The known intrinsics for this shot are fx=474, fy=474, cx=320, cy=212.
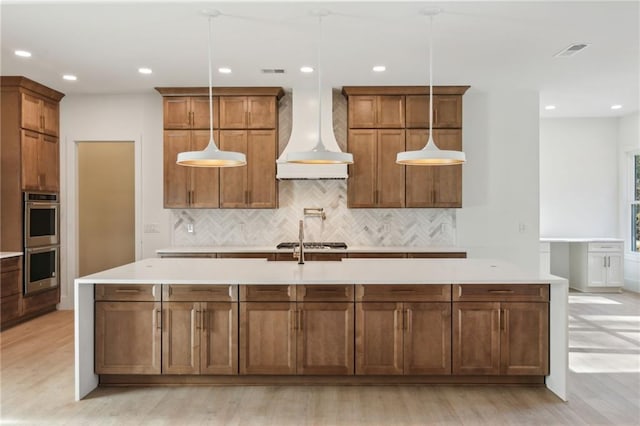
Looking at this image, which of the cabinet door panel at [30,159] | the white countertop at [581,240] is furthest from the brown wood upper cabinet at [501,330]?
the cabinet door panel at [30,159]

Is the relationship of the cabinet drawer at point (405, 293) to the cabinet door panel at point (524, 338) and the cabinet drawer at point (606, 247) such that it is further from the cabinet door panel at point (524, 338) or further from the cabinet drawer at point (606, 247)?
the cabinet drawer at point (606, 247)

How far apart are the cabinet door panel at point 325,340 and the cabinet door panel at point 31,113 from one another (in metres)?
4.26

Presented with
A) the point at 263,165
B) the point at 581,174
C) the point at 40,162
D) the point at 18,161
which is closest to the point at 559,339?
the point at 263,165

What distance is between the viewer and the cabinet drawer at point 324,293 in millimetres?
3371

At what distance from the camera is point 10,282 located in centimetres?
521

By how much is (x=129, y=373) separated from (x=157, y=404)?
15.1 inches

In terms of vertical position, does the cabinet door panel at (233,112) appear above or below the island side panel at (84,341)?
above

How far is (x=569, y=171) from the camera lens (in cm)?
783

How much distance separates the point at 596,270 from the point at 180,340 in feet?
21.6

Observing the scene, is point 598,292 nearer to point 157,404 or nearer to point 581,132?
point 581,132

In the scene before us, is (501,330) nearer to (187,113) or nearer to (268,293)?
(268,293)

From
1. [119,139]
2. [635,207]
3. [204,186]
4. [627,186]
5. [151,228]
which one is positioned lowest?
[151,228]

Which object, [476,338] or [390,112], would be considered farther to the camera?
[390,112]

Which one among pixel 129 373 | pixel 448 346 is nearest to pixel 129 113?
pixel 129 373
